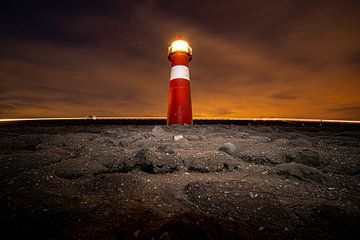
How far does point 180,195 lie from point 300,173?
4.13 feet

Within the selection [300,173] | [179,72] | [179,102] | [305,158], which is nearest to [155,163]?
[300,173]

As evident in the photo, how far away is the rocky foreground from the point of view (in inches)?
45.9

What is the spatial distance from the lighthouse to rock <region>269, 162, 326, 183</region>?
4.18m

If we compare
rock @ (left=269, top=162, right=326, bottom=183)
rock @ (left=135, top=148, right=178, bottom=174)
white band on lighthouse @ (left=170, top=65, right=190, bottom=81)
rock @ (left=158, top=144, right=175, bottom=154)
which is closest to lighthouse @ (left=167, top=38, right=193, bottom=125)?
white band on lighthouse @ (left=170, top=65, right=190, bottom=81)

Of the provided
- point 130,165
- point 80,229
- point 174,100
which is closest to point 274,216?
point 80,229

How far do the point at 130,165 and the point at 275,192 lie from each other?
1.45 metres

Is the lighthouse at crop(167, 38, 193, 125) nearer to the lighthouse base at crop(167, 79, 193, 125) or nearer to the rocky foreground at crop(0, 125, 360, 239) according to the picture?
the lighthouse base at crop(167, 79, 193, 125)

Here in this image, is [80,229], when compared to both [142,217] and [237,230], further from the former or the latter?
[237,230]

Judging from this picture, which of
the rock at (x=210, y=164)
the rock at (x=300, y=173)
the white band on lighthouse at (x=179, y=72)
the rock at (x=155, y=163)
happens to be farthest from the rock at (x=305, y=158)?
the white band on lighthouse at (x=179, y=72)

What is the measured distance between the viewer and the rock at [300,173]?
82.3 inches

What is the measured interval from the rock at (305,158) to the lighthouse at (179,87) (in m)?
3.99

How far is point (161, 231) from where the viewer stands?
1.06 meters

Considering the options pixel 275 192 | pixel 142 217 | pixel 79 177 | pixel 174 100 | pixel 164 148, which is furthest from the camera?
pixel 174 100

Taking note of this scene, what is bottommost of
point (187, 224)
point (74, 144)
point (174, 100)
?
point (187, 224)
